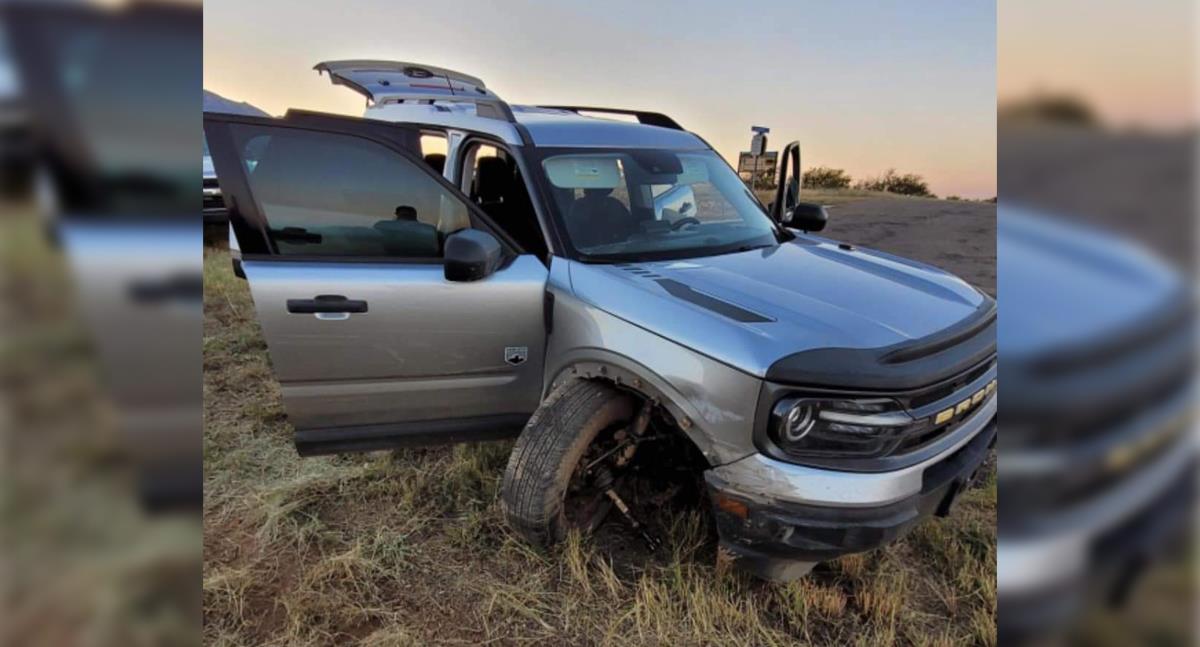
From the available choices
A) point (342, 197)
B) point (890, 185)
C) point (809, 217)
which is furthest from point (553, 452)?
point (890, 185)

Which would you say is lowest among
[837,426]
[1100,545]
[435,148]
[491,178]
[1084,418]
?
[837,426]

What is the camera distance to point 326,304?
2574 mm

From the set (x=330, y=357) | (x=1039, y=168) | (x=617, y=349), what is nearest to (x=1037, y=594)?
(x=1039, y=168)

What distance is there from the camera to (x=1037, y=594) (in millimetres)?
580

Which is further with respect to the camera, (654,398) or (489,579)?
(489,579)

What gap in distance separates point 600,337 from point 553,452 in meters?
0.45

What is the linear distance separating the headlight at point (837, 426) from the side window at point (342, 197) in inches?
64.5

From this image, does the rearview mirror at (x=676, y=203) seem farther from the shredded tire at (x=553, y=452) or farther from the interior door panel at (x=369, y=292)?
the shredded tire at (x=553, y=452)

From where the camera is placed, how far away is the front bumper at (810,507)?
196cm

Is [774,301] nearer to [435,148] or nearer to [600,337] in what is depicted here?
[600,337]

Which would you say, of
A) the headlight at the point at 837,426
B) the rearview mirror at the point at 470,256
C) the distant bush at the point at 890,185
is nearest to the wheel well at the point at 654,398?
the headlight at the point at 837,426

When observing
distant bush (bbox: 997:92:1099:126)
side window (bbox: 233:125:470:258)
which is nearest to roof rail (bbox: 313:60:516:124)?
side window (bbox: 233:125:470:258)

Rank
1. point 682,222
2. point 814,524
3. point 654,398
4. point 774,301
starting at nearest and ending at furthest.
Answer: point 814,524, point 654,398, point 774,301, point 682,222

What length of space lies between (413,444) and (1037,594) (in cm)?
256
